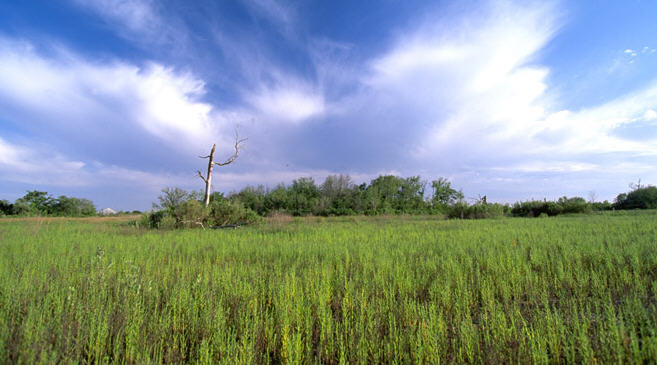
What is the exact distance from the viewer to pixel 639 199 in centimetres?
2641

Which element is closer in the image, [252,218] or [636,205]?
[252,218]

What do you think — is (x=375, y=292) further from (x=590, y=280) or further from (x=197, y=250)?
(x=197, y=250)

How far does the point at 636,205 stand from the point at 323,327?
3772 cm

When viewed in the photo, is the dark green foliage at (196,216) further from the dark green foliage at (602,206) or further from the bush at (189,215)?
the dark green foliage at (602,206)

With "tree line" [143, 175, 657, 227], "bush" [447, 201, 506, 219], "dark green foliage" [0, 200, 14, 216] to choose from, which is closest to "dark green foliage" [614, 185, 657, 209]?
"tree line" [143, 175, 657, 227]

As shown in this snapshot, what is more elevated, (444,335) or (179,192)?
(179,192)

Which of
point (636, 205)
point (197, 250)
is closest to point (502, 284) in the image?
point (197, 250)

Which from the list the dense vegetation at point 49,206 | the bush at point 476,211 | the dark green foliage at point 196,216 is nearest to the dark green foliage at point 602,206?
the bush at point 476,211

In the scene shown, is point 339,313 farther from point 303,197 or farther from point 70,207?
point 70,207

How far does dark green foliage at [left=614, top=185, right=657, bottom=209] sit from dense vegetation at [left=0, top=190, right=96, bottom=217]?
5217cm

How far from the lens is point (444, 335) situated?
2607mm

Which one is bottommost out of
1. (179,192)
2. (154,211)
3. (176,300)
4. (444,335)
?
(444,335)

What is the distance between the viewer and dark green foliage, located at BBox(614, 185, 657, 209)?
25.4 metres

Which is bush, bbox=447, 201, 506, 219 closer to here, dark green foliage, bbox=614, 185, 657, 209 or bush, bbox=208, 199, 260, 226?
dark green foliage, bbox=614, 185, 657, 209
